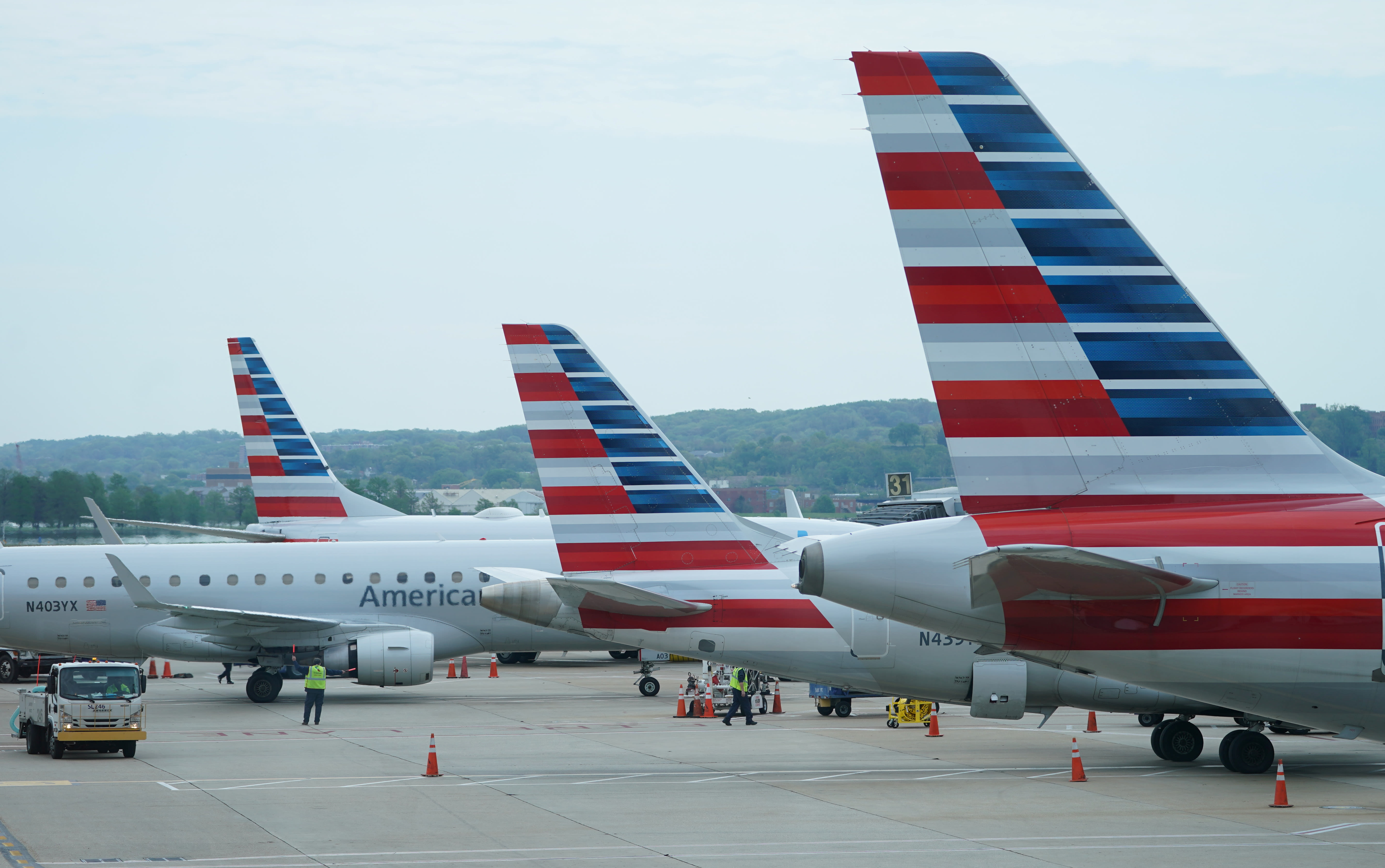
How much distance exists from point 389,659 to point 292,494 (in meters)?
20.6

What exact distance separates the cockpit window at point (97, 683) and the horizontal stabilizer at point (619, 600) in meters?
8.19

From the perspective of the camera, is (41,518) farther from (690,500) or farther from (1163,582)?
(1163,582)

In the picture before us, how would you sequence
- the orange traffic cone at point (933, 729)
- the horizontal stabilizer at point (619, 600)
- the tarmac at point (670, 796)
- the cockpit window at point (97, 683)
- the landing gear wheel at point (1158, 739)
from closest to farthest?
1. the tarmac at point (670, 796)
2. the horizontal stabilizer at point (619, 600)
3. the landing gear wheel at point (1158, 739)
4. the cockpit window at point (97, 683)
5. the orange traffic cone at point (933, 729)

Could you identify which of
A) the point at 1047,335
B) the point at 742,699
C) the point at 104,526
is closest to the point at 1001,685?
the point at 742,699

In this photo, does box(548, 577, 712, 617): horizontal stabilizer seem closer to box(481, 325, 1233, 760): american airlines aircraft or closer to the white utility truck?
box(481, 325, 1233, 760): american airlines aircraft

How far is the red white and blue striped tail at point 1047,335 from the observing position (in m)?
12.7

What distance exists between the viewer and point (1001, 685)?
934 inches

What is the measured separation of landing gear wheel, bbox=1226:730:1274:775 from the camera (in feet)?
75.8

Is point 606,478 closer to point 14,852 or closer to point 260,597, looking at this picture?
point 14,852

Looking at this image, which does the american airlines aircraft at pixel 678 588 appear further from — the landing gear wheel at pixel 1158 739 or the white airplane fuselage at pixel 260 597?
the white airplane fuselage at pixel 260 597

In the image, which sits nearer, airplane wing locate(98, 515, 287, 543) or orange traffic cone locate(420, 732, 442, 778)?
orange traffic cone locate(420, 732, 442, 778)

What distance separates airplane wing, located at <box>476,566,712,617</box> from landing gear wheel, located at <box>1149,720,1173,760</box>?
8324 millimetres

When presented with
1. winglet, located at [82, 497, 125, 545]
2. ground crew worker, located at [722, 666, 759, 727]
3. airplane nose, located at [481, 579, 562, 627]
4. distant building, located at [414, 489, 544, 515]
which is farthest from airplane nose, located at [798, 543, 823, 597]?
distant building, located at [414, 489, 544, 515]

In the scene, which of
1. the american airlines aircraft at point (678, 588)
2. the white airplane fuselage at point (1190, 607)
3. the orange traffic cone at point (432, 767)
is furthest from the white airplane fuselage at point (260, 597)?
the white airplane fuselage at point (1190, 607)
